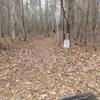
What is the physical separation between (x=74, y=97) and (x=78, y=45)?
5.27 metres

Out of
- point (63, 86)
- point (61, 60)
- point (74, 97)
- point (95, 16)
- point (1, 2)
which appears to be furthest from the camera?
point (1, 2)

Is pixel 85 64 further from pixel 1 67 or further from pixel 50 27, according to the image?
pixel 50 27

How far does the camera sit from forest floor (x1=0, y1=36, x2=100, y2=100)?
3854 millimetres

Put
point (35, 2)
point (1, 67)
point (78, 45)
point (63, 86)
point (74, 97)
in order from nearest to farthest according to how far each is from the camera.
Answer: point (74, 97)
point (63, 86)
point (1, 67)
point (78, 45)
point (35, 2)

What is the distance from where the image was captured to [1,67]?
17.8 ft

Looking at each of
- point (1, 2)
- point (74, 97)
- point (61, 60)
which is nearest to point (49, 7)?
point (1, 2)

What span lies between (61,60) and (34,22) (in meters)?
16.4

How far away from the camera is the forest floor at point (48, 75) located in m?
3.85

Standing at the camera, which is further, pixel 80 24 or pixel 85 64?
pixel 80 24

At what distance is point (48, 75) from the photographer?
480cm

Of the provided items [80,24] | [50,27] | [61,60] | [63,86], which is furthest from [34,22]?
[63,86]

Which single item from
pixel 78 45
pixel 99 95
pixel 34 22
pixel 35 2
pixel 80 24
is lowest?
pixel 99 95

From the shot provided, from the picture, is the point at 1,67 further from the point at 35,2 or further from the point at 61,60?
the point at 35,2

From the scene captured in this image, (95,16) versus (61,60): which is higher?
(95,16)
